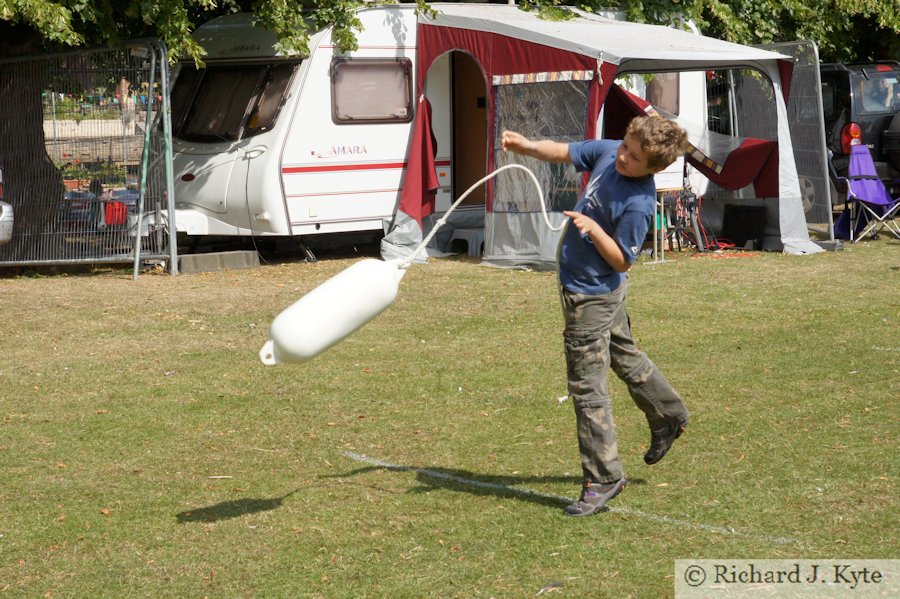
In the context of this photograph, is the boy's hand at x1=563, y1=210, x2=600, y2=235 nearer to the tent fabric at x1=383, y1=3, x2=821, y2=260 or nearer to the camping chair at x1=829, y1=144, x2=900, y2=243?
the tent fabric at x1=383, y1=3, x2=821, y2=260

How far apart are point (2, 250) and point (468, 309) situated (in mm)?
5449

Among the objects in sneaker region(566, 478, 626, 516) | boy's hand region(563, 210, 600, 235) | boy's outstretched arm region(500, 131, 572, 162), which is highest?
boy's outstretched arm region(500, 131, 572, 162)

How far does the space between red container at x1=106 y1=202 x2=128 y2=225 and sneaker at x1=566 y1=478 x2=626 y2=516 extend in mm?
8574

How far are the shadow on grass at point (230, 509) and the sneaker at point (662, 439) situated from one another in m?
1.65

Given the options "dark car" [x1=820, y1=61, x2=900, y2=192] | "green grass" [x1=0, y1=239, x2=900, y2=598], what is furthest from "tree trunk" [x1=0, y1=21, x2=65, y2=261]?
"dark car" [x1=820, y1=61, x2=900, y2=192]

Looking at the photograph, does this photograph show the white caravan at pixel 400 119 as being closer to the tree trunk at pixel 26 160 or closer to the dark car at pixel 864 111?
the tree trunk at pixel 26 160

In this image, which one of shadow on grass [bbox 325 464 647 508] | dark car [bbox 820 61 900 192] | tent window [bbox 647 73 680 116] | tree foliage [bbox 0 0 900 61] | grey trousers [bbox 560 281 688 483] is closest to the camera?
grey trousers [bbox 560 281 688 483]

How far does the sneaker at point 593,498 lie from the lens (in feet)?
16.3

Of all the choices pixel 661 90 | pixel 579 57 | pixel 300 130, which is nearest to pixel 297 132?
pixel 300 130

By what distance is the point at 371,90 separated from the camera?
538 inches

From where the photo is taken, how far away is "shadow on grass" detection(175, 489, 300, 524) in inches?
201

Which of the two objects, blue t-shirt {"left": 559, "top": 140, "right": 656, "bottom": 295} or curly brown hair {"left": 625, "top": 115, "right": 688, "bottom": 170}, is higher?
curly brown hair {"left": 625, "top": 115, "right": 688, "bottom": 170}

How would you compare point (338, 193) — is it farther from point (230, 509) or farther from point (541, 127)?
point (230, 509)

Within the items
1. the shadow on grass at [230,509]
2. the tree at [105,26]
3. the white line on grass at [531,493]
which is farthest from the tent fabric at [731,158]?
the shadow on grass at [230,509]
